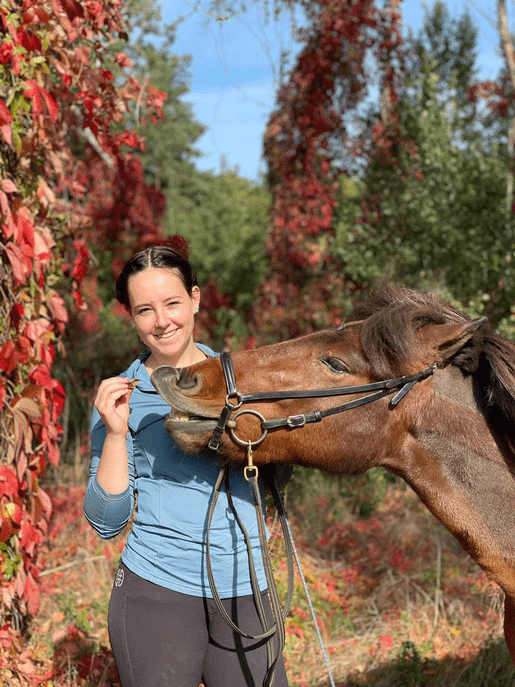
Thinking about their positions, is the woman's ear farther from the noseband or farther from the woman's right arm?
the woman's right arm

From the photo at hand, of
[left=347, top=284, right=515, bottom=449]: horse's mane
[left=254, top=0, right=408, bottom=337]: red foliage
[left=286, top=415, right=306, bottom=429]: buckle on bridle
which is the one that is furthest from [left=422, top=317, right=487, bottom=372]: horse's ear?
[left=254, top=0, right=408, bottom=337]: red foliage

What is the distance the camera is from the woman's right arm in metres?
1.83

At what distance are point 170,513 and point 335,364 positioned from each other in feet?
2.43

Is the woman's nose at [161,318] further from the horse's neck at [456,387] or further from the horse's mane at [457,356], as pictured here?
the horse's neck at [456,387]

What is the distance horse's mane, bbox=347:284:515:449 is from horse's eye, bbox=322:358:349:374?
95 mm

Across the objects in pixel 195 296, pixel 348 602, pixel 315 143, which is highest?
pixel 315 143

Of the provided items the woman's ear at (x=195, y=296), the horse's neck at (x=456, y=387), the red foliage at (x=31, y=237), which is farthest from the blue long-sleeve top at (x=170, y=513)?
the red foliage at (x=31, y=237)

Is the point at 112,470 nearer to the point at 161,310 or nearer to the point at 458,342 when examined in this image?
the point at 161,310

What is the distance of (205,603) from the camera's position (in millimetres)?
1894

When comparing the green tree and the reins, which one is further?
the green tree

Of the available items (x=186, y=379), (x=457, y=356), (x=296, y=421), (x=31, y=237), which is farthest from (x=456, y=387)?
(x=31, y=237)

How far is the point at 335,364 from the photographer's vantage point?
2.04 meters

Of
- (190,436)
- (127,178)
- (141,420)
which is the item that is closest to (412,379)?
(190,436)

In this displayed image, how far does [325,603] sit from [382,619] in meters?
0.43
